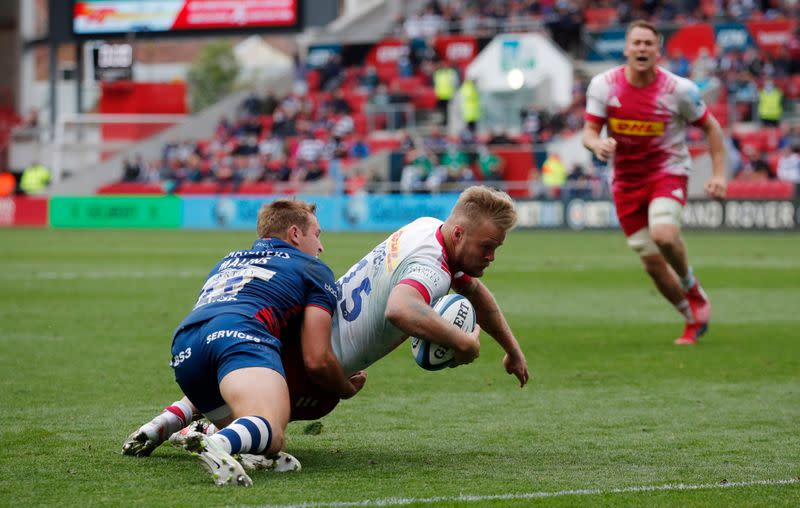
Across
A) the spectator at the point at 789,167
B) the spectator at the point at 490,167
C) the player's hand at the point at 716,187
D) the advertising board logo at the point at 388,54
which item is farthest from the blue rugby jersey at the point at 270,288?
the advertising board logo at the point at 388,54

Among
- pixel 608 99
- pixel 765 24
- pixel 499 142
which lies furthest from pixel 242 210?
pixel 608 99

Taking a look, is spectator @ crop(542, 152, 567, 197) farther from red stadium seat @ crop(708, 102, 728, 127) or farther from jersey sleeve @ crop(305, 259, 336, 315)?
jersey sleeve @ crop(305, 259, 336, 315)

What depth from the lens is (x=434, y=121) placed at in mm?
41000

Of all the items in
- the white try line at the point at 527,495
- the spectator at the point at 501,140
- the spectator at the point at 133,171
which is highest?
the white try line at the point at 527,495

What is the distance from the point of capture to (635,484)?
5055mm

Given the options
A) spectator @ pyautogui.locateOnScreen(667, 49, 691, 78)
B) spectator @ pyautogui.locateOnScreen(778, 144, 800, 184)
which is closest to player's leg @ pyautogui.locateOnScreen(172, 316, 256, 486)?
spectator @ pyautogui.locateOnScreen(778, 144, 800, 184)

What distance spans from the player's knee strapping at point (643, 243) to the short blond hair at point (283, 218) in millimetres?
5287

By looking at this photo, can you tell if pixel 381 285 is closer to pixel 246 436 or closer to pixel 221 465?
pixel 246 436

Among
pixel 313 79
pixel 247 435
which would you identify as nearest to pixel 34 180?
pixel 313 79

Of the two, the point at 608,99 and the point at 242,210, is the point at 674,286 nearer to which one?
the point at 608,99

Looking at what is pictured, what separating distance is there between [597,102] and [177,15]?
120ft

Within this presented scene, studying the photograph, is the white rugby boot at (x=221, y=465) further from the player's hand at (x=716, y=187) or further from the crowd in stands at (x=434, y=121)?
the crowd in stands at (x=434, y=121)

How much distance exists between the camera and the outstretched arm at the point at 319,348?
5.54 m

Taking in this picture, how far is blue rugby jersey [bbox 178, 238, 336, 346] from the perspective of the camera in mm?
5484
